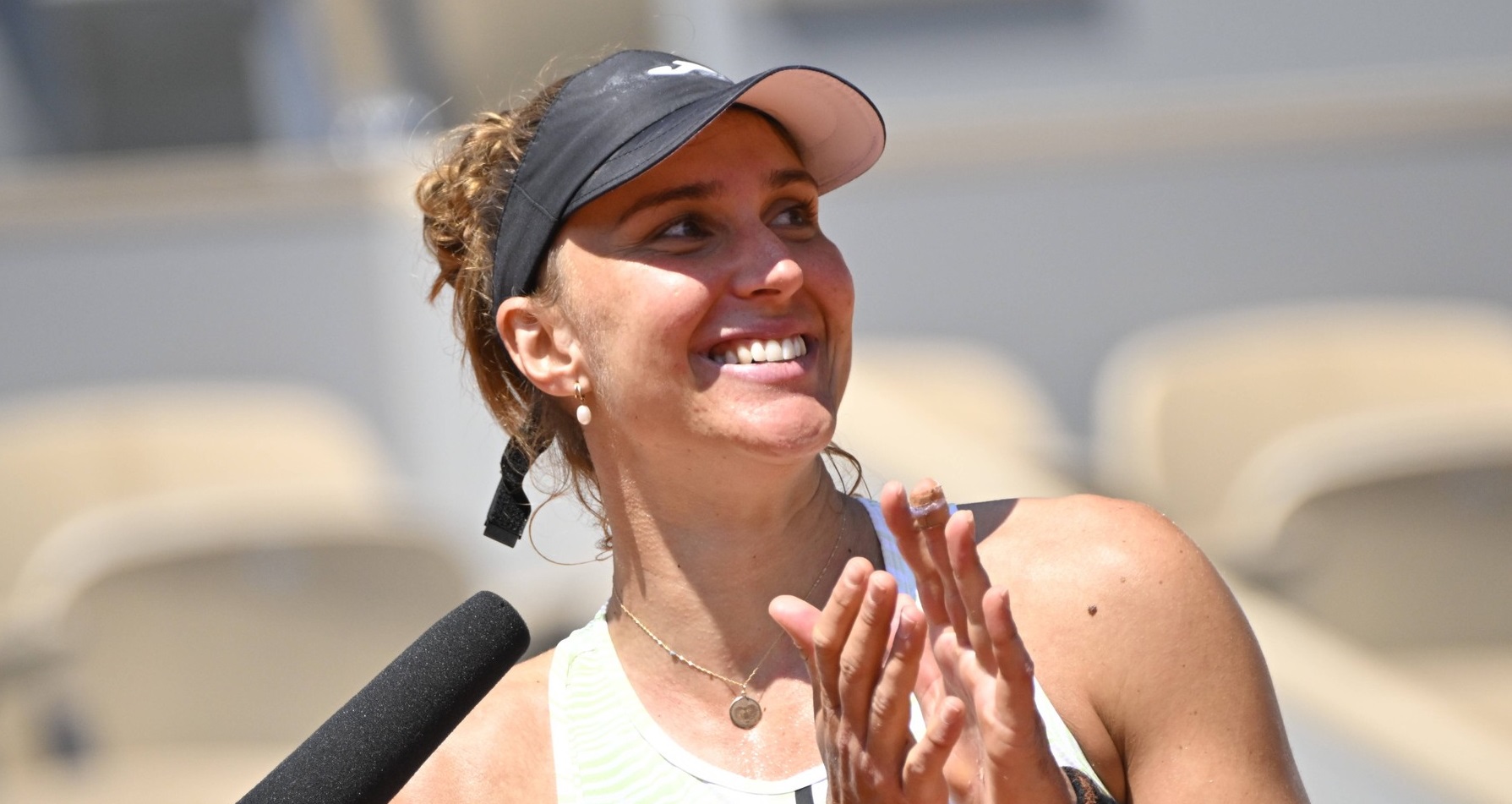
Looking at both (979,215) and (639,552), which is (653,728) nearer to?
(639,552)

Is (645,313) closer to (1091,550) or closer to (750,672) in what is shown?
(750,672)

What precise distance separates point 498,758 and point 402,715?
0.78 m

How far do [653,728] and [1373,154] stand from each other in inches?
211

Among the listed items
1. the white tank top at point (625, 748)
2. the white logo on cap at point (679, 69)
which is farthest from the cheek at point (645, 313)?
the white tank top at point (625, 748)

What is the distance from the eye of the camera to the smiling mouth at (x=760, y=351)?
2.13 meters

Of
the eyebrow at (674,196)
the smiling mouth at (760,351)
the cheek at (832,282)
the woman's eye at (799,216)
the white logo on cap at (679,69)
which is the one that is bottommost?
the smiling mouth at (760,351)

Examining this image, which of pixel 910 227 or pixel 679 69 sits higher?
pixel 679 69

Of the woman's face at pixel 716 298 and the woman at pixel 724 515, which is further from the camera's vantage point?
the woman's face at pixel 716 298

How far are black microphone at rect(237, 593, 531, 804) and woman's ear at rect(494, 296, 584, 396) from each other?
27.4 inches

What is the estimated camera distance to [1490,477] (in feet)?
13.4

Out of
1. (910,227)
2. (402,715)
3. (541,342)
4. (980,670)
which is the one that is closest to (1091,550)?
(980,670)

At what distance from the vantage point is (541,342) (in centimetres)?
239

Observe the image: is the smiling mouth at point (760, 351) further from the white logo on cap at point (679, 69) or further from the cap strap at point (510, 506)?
the cap strap at point (510, 506)

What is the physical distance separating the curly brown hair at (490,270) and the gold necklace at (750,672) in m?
0.22
